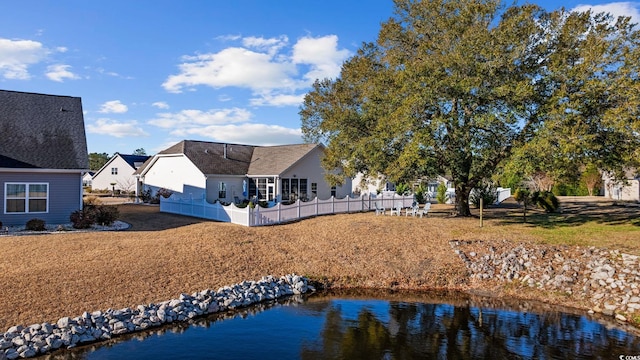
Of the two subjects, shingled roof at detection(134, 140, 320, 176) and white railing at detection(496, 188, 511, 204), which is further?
white railing at detection(496, 188, 511, 204)

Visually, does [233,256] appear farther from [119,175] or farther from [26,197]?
[119,175]

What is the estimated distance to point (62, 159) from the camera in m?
20.2

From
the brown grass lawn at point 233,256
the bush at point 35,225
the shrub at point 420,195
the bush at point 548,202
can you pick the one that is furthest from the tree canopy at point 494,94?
the bush at point 35,225

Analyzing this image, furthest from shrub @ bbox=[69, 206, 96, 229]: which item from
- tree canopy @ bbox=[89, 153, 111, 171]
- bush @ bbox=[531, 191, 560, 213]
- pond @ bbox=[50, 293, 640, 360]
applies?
tree canopy @ bbox=[89, 153, 111, 171]

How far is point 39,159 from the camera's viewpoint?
19.6 metres

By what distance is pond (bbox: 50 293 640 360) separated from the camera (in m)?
9.29

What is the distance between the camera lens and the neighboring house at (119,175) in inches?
2069

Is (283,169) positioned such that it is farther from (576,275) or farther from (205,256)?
(576,275)

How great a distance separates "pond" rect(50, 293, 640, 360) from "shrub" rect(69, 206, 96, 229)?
11.0 metres

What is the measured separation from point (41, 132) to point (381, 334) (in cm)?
1959

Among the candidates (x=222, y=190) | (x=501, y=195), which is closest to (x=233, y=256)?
(x=222, y=190)

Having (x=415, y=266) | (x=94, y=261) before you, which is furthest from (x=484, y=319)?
(x=94, y=261)

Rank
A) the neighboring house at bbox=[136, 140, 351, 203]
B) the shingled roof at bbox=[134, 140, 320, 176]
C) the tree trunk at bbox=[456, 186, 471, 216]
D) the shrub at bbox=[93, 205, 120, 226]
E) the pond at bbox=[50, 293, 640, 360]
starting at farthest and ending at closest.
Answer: the shingled roof at bbox=[134, 140, 320, 176] → the neighboring house at bbox=[136, 140, 351, 203] → the tree trunk at bbox=[456, 186, 471, 216] → the shrub at bbox=[93, 205, 120, 226] → the pond at bbox=[50, 293, 640, 360]

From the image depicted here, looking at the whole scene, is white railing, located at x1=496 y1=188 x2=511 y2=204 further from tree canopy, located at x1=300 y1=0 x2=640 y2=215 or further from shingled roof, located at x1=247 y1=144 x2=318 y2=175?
shingled roof, located at x1=247 y1=144 x2=318 y2=175
